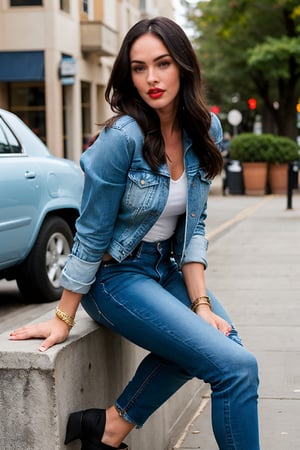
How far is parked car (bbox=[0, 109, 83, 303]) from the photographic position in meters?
7.70

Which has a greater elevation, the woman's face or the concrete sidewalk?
the woman's face

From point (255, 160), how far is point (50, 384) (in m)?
23.9

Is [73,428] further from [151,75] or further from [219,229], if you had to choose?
[219,229]

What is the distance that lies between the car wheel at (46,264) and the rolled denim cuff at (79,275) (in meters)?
4.81

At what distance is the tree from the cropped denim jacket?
82.2 ft

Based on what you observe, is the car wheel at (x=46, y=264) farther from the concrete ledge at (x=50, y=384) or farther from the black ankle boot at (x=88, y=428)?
the black ankle boot at (x=88, y=428)

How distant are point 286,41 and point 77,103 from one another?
288 inches

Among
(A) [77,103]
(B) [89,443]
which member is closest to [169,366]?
(B) [89,443]

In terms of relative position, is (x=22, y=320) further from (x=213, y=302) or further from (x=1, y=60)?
(x=1, y=60)

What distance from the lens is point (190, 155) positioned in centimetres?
356

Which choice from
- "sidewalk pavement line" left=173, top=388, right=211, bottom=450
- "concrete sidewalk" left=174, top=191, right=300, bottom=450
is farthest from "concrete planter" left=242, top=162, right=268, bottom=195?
"sidewalk pavement line" left=173, top=388, right=211, bottom=450

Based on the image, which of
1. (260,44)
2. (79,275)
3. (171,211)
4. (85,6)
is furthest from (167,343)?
(85,6)

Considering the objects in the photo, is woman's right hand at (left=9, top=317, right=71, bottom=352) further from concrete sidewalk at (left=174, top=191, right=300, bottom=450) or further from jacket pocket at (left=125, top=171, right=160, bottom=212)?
concrete sidewalk at (left=174, top=191, right=300, bottom=450)

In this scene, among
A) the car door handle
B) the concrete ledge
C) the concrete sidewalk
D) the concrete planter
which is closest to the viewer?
the concrete ledge
